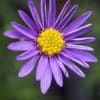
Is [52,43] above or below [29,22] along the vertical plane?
below

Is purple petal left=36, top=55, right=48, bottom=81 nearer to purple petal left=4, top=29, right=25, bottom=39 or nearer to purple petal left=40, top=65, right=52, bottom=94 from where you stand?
purple petal left=40, top=65, right=52, bottom=94

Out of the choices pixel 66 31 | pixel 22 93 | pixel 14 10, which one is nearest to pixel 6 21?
pixel 14 10

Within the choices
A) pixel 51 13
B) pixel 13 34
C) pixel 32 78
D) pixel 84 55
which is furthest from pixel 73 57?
pixel 32 78

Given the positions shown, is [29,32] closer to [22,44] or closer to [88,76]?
[22,44]

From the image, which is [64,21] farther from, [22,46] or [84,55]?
[22,46]

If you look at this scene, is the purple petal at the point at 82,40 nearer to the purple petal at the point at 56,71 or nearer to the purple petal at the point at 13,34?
the purple petal at the point at 56,71

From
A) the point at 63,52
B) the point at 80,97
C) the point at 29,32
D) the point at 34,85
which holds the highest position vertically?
the point at 29,32
